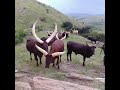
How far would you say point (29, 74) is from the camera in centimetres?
95

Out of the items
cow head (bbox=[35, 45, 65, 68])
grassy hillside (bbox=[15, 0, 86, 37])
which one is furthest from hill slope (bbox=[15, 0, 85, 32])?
cow head (bbox=[35, 45, 65, 68])

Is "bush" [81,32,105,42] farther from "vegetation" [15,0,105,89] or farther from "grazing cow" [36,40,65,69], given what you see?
"grazing cow" [36,40,65,69]

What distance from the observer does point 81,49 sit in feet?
3.31

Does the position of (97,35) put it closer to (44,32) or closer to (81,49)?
(81,49)

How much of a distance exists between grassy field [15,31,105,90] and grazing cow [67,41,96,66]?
0.02 metres

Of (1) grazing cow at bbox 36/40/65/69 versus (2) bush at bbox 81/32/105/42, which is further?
(1) grazing cow at bbox 36/40/65/69

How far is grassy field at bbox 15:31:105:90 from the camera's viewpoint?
927 mm

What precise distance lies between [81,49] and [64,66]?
12cm

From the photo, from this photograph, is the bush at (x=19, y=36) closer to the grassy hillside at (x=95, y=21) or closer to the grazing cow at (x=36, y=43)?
the grazing cow at (x=36, y=43)

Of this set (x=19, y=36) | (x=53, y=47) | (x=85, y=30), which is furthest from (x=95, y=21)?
(x=19, y=36)

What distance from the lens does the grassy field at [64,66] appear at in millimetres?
927
